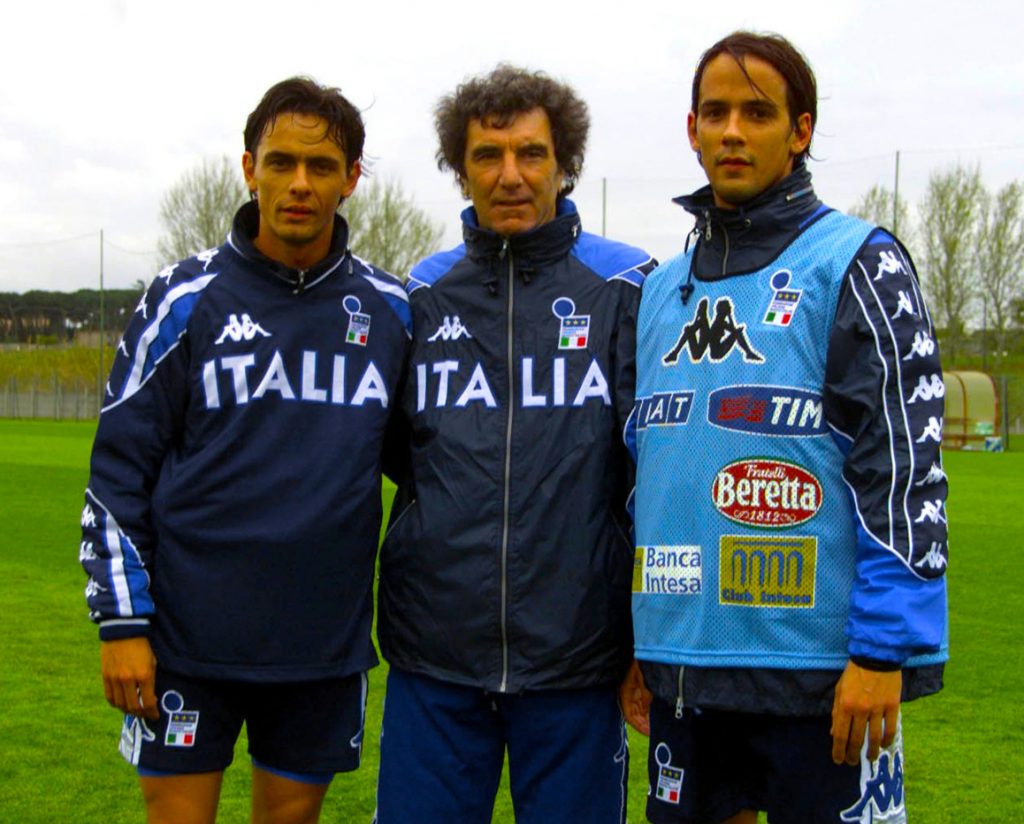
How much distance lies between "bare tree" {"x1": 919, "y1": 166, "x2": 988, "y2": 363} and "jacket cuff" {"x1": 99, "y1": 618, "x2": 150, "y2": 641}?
45700 mm

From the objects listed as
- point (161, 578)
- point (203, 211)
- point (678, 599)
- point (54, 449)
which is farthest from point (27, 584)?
point (203, 211)

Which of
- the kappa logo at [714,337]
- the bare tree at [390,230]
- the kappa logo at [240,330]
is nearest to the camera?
the kappa logo at [714,337]

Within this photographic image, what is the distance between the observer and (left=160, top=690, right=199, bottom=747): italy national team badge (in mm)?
3029

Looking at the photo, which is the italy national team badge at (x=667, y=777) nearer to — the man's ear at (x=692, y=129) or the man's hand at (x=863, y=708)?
the man's hand at (x=863, y=708)

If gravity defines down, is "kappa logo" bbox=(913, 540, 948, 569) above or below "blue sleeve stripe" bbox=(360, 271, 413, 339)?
below

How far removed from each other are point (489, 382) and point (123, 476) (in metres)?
0.94

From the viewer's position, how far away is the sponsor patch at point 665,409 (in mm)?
2754

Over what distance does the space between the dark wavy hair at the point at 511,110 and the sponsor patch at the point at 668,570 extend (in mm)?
1152

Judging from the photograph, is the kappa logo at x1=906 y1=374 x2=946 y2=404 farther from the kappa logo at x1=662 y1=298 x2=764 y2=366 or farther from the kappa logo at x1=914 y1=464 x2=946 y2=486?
the kappa logo at x1=662 y1=298 x2=764 y2=366

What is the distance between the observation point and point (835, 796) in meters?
2.55

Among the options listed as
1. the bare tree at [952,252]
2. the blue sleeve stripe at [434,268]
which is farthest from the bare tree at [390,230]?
the blue sleeve stripe at [434,268]

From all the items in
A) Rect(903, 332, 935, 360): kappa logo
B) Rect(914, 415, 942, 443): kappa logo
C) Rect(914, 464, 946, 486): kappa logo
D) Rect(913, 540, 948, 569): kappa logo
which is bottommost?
Rect(913, 540, 948, 569): kappa logo

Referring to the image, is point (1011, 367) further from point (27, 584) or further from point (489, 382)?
point (489, 382)

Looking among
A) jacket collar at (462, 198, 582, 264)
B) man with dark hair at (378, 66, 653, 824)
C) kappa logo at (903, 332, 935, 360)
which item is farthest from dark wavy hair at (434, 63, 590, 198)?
kappa logo at (903, 332, 935, 360)
